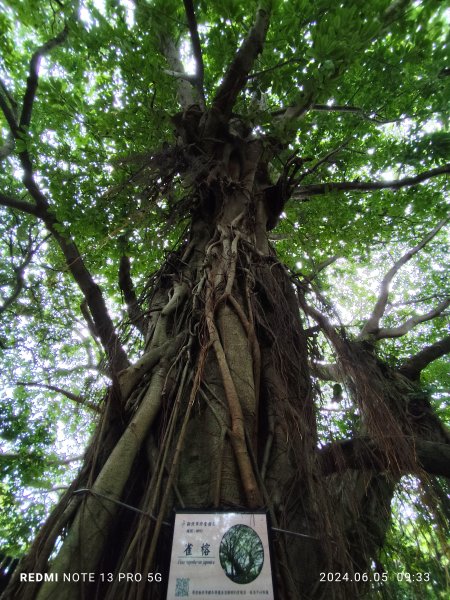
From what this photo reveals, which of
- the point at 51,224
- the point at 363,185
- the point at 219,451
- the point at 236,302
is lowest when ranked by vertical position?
the point at 219,451

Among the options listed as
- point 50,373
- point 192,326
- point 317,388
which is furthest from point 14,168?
point 317,388

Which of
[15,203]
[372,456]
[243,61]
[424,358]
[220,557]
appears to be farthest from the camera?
[15,203]

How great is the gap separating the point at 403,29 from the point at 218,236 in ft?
5.76

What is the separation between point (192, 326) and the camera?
7.13 ft

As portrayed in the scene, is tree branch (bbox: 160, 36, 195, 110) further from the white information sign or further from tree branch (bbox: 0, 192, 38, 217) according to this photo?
the white information sign

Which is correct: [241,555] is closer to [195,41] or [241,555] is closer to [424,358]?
[424,358]

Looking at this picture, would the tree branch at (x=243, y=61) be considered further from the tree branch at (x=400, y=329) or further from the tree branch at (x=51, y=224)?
the tree branch at (x=400, y=329)

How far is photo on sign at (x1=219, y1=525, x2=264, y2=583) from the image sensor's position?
3.52 ft

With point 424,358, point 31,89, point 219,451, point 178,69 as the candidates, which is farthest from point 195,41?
point 424,358

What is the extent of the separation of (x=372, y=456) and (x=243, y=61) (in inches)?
105

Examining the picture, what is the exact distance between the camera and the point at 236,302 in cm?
209

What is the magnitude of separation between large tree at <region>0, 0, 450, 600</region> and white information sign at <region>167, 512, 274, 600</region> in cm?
11

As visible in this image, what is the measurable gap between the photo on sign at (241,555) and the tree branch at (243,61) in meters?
2.70

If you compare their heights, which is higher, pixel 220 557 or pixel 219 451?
pixel 219 451
